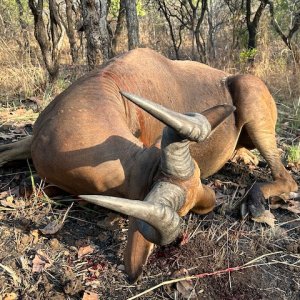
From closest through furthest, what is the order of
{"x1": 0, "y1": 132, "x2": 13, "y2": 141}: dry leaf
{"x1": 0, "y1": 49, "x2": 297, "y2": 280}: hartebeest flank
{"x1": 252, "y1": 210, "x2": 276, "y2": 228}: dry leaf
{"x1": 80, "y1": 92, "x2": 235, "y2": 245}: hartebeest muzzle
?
{"x1": 80, "y1": 92, "x2": 235, "y2": 245}: hartebeest muzzle
{"x1": 0, "y1": 49, "x2": 297, "y2": 280}: hartebeest flank
{"x1": 252, "y1": 210, "x2": 276, "y2": 228}: dry leaf
{"x1": 0, "y1": 132, "x2": 13, "y2": 141}: dry leaf

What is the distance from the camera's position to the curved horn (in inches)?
75.0

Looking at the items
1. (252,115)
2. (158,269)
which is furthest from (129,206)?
(252,115)

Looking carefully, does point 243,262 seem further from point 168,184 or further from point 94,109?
point 94,109

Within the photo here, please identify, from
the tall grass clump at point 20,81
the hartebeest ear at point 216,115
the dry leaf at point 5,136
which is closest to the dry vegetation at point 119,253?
the dry leaf at point 5,136

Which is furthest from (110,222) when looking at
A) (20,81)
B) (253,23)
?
(253,23)

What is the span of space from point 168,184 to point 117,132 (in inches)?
28.4

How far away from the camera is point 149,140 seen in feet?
12.0

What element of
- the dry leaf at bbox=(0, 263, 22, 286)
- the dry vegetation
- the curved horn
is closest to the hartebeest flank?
the curved horn

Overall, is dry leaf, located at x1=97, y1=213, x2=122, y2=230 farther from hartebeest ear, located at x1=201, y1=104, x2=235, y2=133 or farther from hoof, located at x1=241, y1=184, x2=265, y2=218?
hartebeest ear, located at x1=201, y1=104, x2=235, y2=133

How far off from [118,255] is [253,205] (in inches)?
48.9

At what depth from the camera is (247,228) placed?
11.6 feet

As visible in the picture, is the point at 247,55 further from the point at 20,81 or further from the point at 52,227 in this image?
the point at 52,227

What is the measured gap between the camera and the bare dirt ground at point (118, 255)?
2736 millimetres

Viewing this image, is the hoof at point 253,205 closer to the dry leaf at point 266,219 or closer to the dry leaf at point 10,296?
the dry leaf at point 266,219
